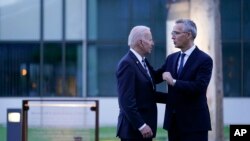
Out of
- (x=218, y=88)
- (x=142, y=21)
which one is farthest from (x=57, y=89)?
(x=218, y=88)

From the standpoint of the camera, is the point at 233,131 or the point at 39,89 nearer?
the point at 233,131

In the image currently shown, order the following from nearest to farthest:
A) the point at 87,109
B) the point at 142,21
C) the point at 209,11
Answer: the point at 87,109
the point at 209,11
the point at 142,21

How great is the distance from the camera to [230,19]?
68.3ft

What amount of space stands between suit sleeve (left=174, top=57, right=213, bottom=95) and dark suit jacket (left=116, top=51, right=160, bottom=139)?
1.19 feet

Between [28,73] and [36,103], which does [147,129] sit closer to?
[36,103]

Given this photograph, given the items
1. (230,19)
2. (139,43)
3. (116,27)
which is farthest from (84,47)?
(139,43)

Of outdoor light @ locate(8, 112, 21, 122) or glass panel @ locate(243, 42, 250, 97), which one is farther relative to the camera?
glass panel @ locate(243, 42, 250, 97)

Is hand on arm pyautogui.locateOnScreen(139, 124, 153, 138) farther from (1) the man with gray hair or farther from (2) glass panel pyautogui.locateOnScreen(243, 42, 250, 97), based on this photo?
(2) glass panel pyautogui.locateOnScreen(243, 42, 250, 97)

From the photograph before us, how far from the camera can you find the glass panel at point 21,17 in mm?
21031

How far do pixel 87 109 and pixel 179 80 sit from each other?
2.28 m

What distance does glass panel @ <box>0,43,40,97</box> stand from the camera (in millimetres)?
21297

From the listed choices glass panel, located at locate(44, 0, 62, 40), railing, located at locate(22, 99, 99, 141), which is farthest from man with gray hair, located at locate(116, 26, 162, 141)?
glass panel, located at locate(44, 0, 62, 40)

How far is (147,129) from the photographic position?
590cm

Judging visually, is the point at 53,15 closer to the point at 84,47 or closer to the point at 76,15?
the point at 76,15
